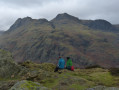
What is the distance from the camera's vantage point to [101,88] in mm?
11141

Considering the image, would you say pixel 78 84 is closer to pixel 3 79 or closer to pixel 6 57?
pixel 3 79

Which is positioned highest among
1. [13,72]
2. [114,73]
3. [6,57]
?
[6,57]

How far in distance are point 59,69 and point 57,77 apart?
574 cm

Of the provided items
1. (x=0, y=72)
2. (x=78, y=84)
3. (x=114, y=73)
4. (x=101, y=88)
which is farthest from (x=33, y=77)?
(x=114, y=73)

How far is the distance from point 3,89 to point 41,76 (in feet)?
15.9

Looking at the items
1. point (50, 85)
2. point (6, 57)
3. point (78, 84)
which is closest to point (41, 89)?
point (50, 85)

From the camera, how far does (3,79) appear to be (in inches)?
717

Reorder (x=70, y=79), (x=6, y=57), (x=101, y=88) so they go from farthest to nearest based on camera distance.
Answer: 1. (x=6, y=57)
2. (x=70, y=79)
3. (x=101, y=88)

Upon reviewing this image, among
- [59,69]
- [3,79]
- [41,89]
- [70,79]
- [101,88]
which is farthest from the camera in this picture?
[59,69]

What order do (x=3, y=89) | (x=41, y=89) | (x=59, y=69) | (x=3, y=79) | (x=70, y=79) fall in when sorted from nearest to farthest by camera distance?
(x=41, y=89)
(x=3, y=89)
(x=70, y=79)
(x=3, y=79)
(x=59, y=69)

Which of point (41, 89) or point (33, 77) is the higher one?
point (41, 89)

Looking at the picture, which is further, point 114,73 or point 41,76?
point 114,73

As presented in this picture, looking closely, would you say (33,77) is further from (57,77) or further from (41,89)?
(41,89)

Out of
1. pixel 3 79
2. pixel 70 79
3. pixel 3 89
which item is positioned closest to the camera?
pixel 3 89
